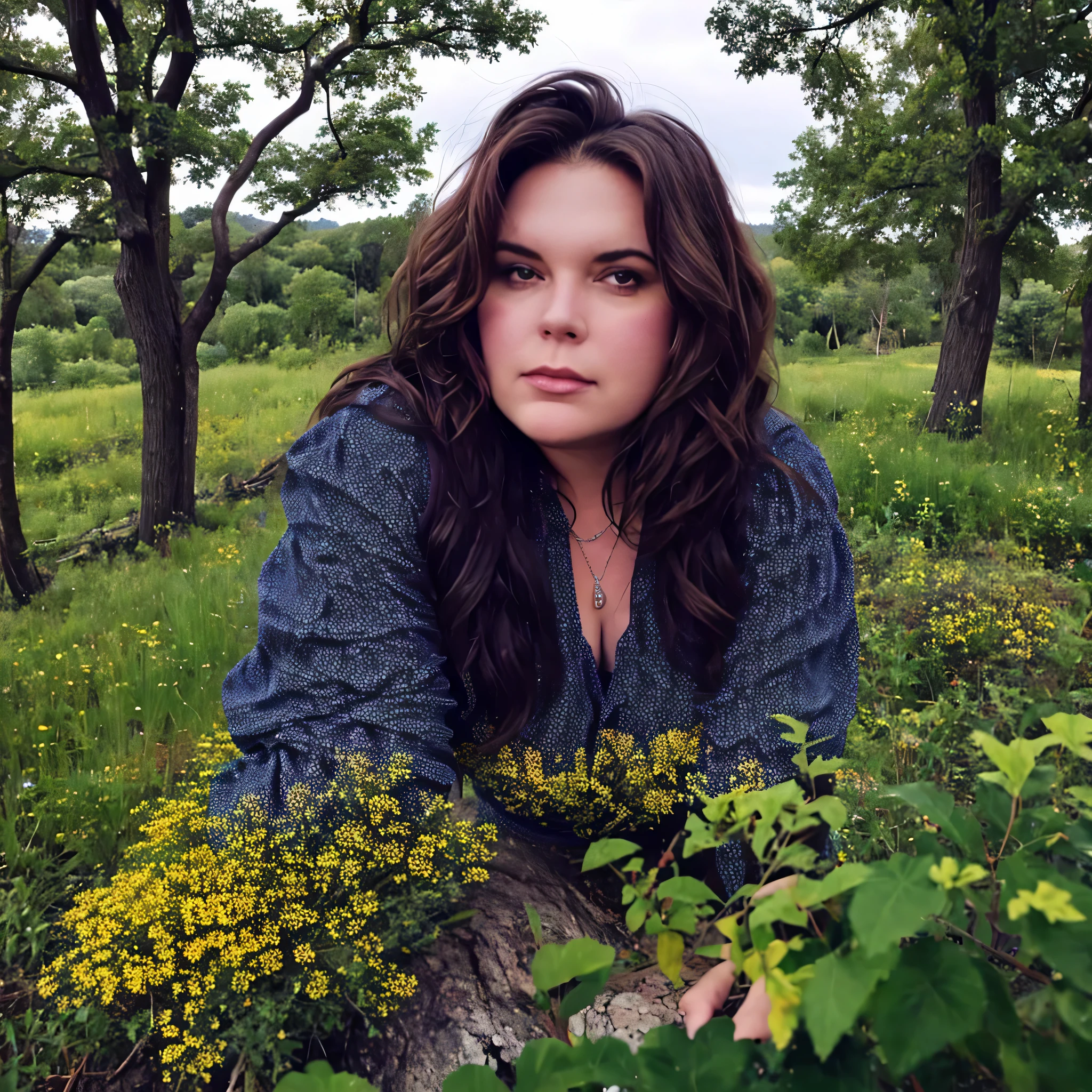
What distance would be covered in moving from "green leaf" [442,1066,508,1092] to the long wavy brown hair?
1230 millimetres

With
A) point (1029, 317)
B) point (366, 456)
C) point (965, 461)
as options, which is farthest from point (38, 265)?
point (1029, 317)

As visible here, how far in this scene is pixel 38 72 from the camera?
5.73 m

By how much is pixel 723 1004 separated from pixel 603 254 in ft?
4.34

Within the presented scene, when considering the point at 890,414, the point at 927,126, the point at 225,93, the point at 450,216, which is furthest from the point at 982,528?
the point at 225,93

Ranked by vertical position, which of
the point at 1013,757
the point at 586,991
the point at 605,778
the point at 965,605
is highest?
the point at 1013,757

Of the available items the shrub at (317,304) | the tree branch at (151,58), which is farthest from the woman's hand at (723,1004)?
the shrub at (317,304)

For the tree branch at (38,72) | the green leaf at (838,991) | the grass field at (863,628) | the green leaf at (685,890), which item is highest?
the tree branch at (38,72)

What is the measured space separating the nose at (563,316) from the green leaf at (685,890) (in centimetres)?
122

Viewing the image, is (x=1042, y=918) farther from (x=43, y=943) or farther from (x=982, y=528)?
(x=982, y=528)

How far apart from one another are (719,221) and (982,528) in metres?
4.05

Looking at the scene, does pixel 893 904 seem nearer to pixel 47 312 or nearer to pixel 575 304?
pixel 575 304

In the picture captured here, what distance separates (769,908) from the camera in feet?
1.78

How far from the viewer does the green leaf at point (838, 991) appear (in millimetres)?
464

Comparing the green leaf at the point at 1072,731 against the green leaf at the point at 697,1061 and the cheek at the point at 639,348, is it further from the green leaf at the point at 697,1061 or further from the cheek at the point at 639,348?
the cheek at the point at 639,348
